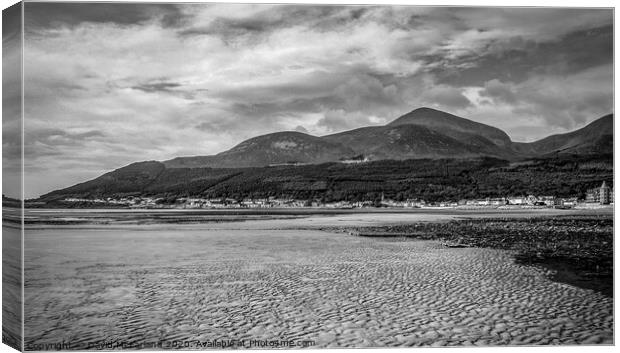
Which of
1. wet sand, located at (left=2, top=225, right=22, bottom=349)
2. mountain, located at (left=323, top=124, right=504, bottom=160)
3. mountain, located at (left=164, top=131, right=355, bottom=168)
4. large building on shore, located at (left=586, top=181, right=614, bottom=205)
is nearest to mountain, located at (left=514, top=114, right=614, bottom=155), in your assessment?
large building on shore, located at (left=586, top=181, right=614, bottom=205)

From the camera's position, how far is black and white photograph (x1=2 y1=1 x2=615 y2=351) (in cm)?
539

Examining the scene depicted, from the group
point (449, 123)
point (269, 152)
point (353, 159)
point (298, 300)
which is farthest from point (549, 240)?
point (269, 152)

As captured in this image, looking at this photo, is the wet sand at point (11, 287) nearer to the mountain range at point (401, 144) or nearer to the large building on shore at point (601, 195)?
the mountain range at point (401, 144)

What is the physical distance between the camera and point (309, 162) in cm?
711

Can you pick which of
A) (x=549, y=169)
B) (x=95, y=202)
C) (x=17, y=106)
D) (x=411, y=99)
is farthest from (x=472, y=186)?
(x=17, y=106)

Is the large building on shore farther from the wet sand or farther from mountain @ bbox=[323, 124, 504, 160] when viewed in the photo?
the wet sand

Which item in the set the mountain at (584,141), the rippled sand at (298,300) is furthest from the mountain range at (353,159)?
the rippled sand at (298,300)

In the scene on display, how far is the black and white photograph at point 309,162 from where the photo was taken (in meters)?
5.39

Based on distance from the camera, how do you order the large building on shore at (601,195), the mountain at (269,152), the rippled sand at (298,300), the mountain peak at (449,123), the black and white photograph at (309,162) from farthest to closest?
the mountain at (269,152) < the mountain peak at (449,123) < the large building on shore at (601,195) < the black and white photograph at (309,162) < the rippled sand at (298,300)

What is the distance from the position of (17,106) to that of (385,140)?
4.21 m

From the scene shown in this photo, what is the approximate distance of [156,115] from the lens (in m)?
6.14

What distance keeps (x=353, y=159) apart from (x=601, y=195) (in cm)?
298

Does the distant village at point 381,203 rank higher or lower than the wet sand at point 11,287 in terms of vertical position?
higher

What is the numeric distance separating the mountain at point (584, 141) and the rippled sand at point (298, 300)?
1.53 metres
